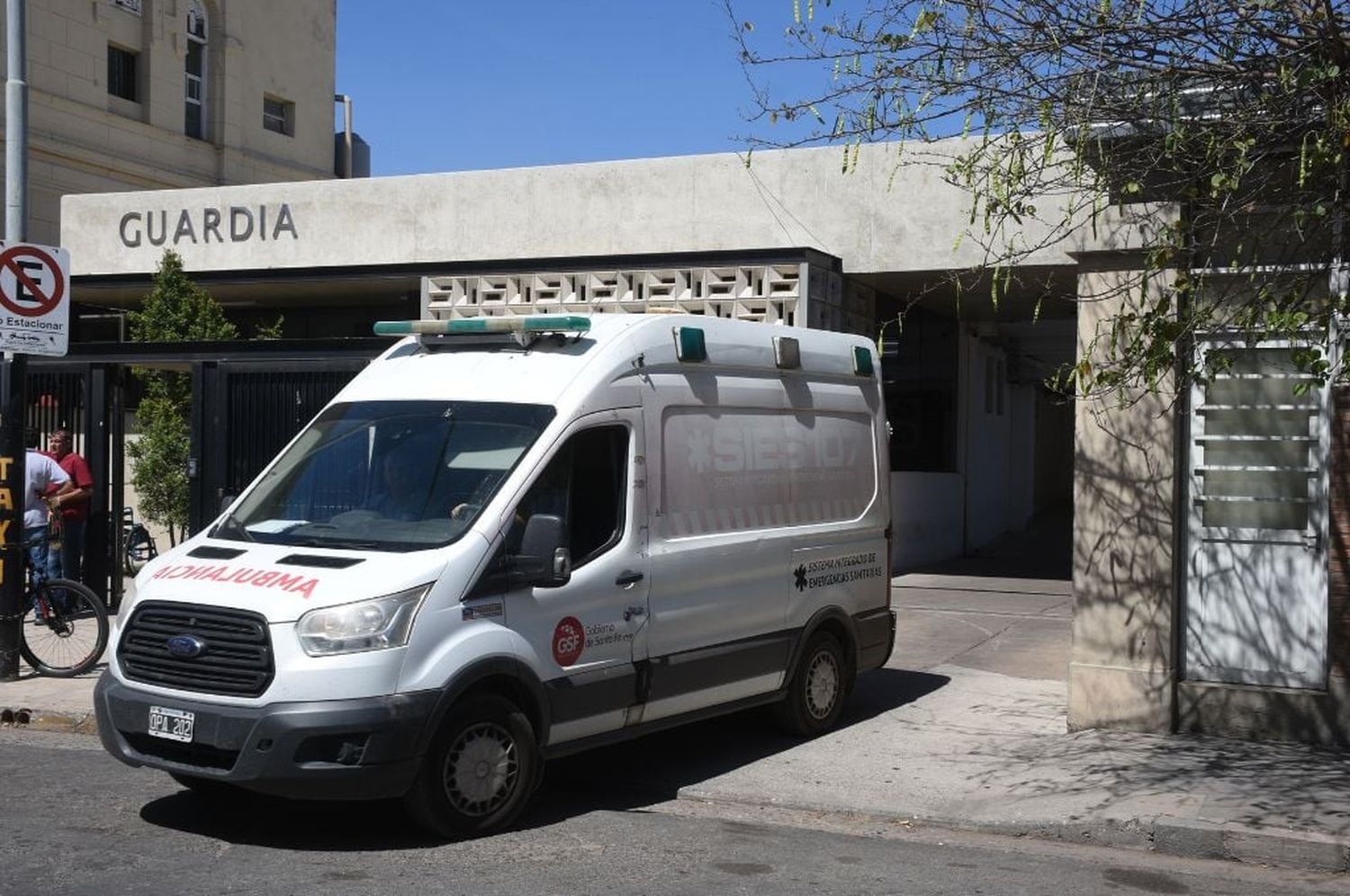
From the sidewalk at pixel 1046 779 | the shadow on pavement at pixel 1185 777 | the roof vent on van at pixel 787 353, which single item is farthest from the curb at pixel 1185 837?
the roof vent on van at pixel 787 353

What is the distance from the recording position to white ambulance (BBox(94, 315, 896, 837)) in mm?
6688

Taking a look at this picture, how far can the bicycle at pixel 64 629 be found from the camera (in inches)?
442

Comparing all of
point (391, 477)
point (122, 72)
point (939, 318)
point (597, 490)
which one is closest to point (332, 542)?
point (391, 477)

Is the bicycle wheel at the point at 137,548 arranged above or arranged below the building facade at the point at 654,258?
below

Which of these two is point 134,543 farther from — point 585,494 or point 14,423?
point 585,494

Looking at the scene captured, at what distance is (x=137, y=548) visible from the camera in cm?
1816

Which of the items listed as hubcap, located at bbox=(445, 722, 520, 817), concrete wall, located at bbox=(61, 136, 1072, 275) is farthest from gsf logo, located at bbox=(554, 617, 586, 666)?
concrete wall, located at bbox=(61, 136, 1072, 275)

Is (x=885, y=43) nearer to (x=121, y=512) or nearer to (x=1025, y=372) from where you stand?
(x=121, y=512)

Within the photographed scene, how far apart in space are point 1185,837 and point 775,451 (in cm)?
332

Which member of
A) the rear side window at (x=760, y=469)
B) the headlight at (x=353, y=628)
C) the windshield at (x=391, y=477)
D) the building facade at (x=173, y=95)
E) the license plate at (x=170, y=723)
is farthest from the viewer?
the building facade at (x=173, y=95)

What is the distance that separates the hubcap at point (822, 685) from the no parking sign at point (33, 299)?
232 inches

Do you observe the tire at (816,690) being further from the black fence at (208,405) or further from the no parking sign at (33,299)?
the no parking sign at (33,299)

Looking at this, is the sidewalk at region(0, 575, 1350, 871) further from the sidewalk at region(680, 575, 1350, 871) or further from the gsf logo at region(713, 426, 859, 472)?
the gsf logo at region(713, 426, 859, 472)

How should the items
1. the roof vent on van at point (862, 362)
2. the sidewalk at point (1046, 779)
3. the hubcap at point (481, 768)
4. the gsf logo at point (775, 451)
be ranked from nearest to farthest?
1. the hubcap at point (481, 768)
2. the sidewalk at point (1046, 779)
3. the gsf logo at point (775, 451)
4. the roof vent on van at point (862, 362)
